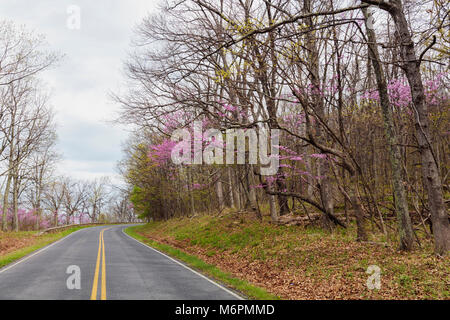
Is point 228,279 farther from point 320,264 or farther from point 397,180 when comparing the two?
point 397,180

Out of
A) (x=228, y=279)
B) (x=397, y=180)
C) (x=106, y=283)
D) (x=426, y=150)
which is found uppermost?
(x=426, y=150)

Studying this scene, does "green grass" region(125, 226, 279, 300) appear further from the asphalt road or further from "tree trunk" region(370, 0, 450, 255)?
"tree trunk" region(370, 0, 450, 255)

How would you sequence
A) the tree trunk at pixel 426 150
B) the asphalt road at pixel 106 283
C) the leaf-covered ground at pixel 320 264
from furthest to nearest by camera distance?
the tree trunk at pixel 426 150 → the asphalt road at pixel 106 283 → the leaf-covered ground at pixel 320 264

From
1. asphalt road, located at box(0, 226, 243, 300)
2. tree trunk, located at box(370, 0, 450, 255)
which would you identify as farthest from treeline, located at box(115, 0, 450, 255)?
asphalt road, located at box(0, 226, 243, 300)

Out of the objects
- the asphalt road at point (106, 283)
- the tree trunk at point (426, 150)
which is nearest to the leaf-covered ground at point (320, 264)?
the tree trunk at point (426, 150)

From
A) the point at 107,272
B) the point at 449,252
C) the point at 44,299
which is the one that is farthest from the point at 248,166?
the point at 44,299

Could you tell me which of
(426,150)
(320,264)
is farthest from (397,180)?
(320,264)

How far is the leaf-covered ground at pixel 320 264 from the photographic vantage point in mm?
6574

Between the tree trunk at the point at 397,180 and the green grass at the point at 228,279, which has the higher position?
the tree trunk at the point at 397,180

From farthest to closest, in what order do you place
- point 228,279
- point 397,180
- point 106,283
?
point 228,279, point 397,180, point 106,283

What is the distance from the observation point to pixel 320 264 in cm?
919

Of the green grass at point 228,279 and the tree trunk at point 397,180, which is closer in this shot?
the green grass at point 228,279

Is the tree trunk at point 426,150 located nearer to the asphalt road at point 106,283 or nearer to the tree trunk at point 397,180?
the tree trunk at point 397,180

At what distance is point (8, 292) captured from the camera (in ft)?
23.4
